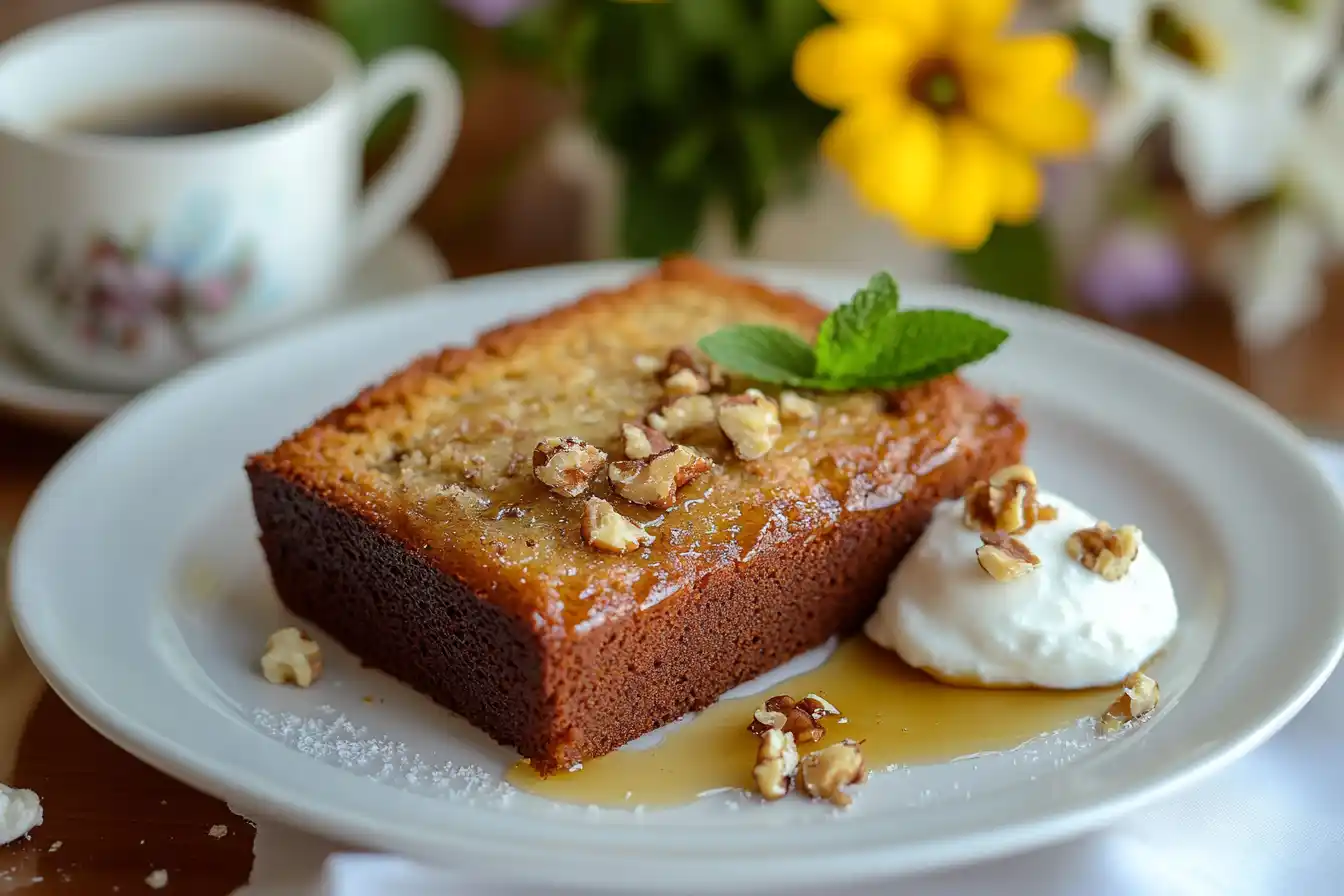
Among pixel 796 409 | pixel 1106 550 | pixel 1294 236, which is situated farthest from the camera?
pixel 1294 236

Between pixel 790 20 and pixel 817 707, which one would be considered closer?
pixel 817 707

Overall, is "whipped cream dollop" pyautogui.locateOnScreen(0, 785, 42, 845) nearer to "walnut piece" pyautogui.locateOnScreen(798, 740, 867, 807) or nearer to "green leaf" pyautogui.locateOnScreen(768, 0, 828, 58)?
"walnut piece" pyautogui.locateOnScreen(798, 740, 867, 807)

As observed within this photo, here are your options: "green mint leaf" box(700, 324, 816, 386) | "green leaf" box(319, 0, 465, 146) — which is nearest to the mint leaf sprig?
"green mint leaf" box(700, 324, 816, 386)

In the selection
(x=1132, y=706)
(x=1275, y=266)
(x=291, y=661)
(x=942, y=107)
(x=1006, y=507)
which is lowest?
(x=291, y=661)

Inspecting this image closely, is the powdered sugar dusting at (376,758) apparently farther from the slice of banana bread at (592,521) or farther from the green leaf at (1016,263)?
the green leaf at (1016,263)

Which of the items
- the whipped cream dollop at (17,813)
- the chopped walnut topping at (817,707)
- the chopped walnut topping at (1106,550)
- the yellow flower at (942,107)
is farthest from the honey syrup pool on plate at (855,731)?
the yellow flower at (942,107)

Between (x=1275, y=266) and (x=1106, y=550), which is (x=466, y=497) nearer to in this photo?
(x=1106, y=550)

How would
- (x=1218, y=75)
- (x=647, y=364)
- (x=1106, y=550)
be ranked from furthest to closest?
(x=1218, y=75)
(x=647, y=364)
(x=1106, y=550)

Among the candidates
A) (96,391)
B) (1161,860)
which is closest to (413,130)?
(96,391)
